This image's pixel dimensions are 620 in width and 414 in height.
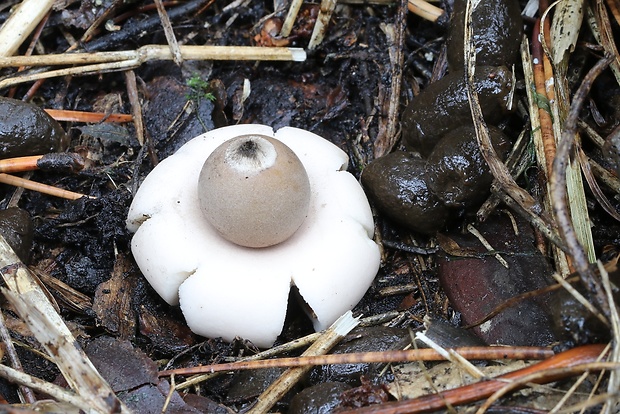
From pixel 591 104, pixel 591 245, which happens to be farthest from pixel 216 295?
pixel 591 104

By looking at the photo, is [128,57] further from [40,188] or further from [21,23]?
[40,188]

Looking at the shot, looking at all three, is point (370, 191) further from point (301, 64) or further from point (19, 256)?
point (19, 256)

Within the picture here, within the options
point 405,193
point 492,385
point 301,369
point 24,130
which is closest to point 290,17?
point 405,193

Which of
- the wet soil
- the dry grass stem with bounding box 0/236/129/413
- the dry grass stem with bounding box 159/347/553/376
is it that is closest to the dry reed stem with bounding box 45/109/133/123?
the wet soil

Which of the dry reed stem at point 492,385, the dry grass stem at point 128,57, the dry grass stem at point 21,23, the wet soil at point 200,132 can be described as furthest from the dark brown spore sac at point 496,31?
the dry grass stem at point 21,23

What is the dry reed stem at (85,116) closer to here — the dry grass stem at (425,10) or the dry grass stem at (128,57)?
the dry grass stem at (128,57)
